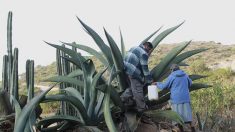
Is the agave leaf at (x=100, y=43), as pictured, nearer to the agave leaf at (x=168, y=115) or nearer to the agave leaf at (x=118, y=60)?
the agave leaf at (x=118, y=60)

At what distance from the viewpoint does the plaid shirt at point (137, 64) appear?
642 centimetres

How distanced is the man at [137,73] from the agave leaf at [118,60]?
0.28 ft

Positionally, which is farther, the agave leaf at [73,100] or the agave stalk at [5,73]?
the agave stalk at [5,73]

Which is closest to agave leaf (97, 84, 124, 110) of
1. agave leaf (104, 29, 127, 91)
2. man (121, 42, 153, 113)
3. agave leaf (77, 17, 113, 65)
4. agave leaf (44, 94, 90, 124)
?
man (121, 42, 153, 113)

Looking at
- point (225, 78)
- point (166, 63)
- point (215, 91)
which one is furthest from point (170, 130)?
point (225, 78)

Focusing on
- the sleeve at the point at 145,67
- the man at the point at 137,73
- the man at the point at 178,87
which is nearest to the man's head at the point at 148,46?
the man at the point at 137,73

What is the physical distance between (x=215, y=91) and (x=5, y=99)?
6.41 metres

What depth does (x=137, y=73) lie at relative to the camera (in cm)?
641

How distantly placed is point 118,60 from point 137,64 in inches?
11.4

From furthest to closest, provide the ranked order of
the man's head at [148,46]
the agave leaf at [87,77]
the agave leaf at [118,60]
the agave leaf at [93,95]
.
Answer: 1. the man's head at [148,46]
2. the agave leaf at [118,60]
3. the agave leaf at [87,77]
4. the agave leaf at [93,95]

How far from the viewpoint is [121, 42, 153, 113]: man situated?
6.33 meters

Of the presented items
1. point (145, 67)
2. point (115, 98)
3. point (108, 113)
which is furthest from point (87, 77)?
point (108, 113)

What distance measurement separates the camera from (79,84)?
21.3 ft

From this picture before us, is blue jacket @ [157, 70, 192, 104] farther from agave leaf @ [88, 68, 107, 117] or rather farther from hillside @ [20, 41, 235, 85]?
hillside @ [20, 41, 235, 85]
